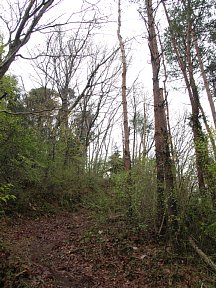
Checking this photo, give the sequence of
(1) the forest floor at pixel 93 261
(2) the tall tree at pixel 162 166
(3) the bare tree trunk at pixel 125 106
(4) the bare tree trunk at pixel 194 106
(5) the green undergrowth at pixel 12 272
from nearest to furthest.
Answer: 1. (5) the green undergrowth at pixel 12 272
2. (1) the forest floor at pixel 93 261
3. (2) the tall tree at pixel 162 166
4. (4) the bare tree trunk at pixel 194 106
5. (3) the bare tree trunk at pixel 125 106

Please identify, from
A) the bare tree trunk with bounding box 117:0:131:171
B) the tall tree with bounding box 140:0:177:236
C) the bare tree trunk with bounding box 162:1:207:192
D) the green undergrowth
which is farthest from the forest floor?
the bare tree trunk with bounding box 117:0:131:171

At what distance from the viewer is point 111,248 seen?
19.6 feet

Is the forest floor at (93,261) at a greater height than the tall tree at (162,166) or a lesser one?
lesser

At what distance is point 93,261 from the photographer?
18.2 feet

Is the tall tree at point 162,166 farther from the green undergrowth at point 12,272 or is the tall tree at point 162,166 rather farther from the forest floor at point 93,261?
the green undergrowth at point 12,272

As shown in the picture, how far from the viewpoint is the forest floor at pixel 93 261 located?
4.66m

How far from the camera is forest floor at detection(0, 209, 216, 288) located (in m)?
4.66

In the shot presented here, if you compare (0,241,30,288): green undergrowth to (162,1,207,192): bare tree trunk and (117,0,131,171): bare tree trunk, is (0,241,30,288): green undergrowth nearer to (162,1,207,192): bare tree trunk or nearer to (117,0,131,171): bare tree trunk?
(162,1,207,192): bare tree trunk

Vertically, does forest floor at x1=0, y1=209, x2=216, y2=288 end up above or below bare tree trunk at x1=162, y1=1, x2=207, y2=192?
below

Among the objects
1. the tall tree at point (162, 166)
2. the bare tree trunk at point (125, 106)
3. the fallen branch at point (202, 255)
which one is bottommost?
the fallen branch at point (202, 255)

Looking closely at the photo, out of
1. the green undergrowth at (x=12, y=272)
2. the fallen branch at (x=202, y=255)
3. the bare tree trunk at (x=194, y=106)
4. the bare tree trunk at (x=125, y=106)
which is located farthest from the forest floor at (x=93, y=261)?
the bare tree trunk at (x=125, y=106)

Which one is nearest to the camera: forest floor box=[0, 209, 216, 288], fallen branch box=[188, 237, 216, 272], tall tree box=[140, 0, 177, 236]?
forest floor box=[0, 209, 216, 288]

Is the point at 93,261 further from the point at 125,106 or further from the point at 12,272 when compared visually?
the point at 125,106

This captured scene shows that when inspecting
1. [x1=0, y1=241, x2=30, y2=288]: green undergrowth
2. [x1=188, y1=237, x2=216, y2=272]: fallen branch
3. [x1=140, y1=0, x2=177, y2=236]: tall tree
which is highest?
[x1=140, y1=0, x2=177, y2=236]: tall tree
